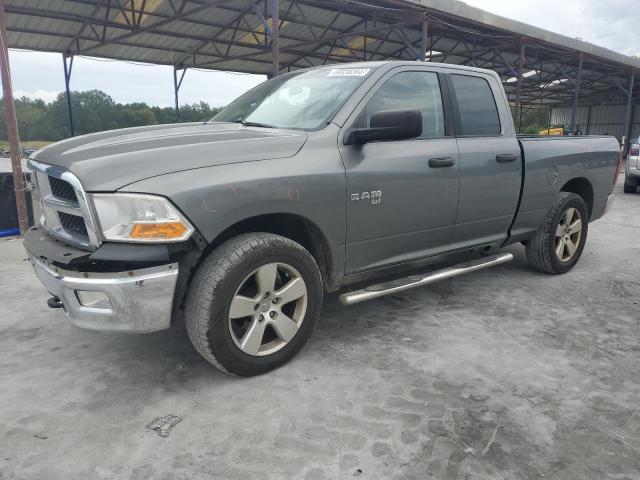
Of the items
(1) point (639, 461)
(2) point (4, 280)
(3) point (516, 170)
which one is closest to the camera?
(1) point (639, 461)

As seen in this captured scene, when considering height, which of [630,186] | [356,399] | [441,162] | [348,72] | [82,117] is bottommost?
[356,399]

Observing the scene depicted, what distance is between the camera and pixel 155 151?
7.78 ft

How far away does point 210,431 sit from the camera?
2227 millimetres

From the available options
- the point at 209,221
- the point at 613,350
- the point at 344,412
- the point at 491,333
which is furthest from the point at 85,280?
the point at 613,350

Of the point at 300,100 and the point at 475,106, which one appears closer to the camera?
the point at 300,100

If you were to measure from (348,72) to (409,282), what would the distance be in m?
1.49

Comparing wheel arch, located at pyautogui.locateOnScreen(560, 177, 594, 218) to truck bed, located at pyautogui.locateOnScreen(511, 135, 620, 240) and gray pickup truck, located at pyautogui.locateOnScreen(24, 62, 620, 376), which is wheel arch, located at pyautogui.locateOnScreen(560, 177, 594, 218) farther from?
gray pickup truck, located at pyautogui.locateOnScreen(24, 62, 620, 376)

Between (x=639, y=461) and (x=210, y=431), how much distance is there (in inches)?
73.1

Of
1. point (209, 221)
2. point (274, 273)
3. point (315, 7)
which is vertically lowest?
point (274, 273)

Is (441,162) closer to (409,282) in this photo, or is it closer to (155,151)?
(409,282)

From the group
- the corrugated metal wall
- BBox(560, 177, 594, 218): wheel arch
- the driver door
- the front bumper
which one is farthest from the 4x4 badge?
the corrugated metal wall

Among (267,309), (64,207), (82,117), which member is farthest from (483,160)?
(82,117)

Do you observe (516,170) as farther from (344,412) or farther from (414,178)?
(344,412)

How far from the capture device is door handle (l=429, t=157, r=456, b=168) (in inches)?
130
